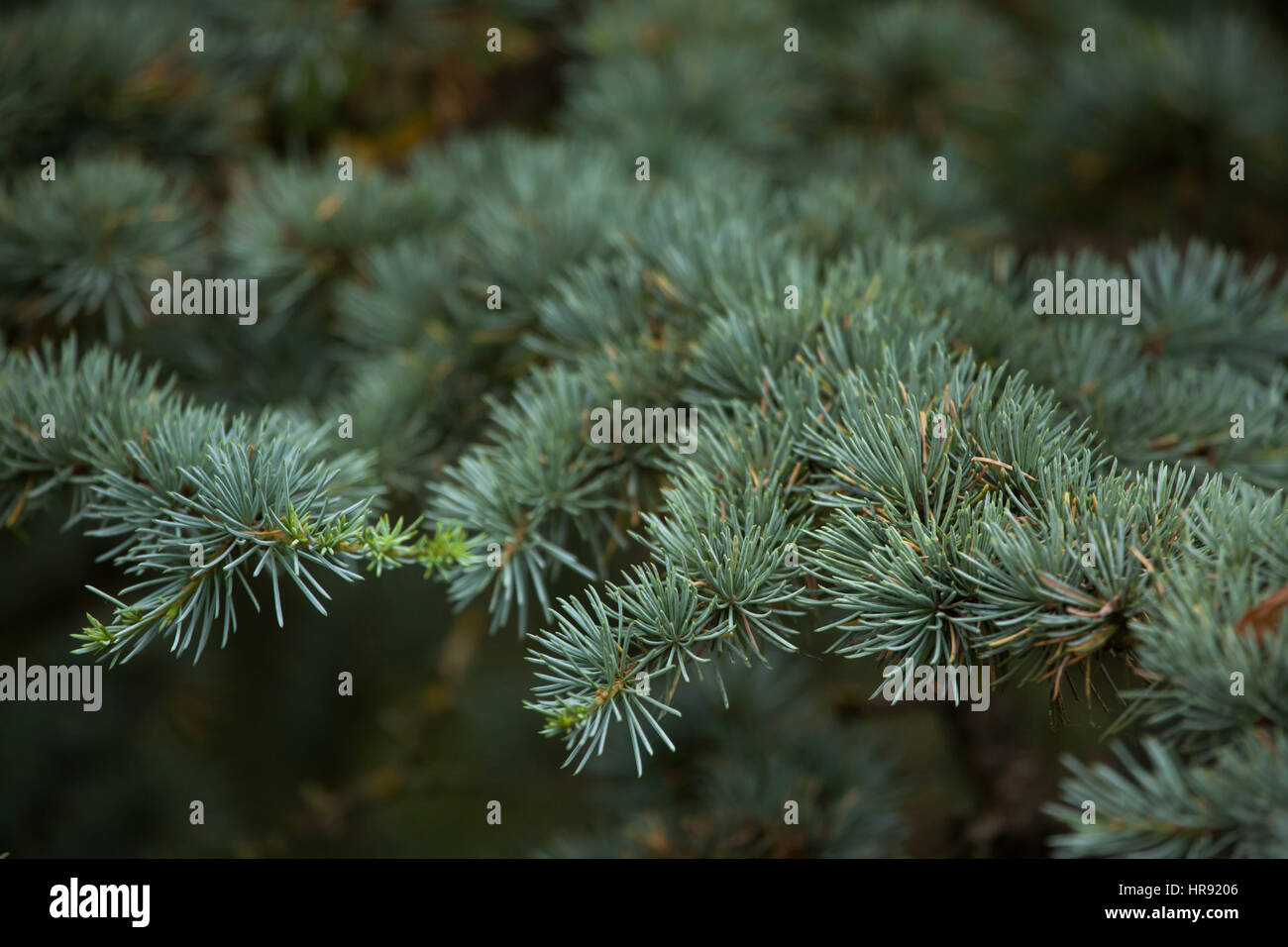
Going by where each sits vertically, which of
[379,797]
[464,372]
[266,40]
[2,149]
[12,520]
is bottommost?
[379,797]

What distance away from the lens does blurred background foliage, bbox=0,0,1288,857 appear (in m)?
0.70

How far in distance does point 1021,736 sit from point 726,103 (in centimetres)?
64

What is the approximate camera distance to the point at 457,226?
29.9 inches

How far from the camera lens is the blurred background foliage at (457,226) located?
2.31 ft

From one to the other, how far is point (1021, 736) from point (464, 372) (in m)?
0.58
